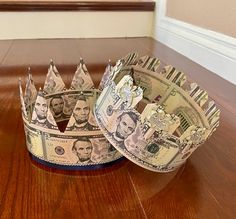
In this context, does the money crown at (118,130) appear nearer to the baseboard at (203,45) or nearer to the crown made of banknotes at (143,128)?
the crown made of banknotes at (143,128)

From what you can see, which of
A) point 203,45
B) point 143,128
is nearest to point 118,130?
point 143,128

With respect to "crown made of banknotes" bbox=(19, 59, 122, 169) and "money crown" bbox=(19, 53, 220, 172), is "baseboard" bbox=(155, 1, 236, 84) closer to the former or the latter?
"money crown" bbox=(19, 53, 220, 172)

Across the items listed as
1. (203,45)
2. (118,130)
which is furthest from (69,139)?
(203,45)

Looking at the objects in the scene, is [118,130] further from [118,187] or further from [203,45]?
[203,45]

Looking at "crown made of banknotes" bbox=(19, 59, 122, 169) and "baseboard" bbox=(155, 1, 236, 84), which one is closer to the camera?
"crown made of banknotes" bbox=(19, 59, 122, 169)

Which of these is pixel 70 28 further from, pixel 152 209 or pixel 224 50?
pixel 152 209

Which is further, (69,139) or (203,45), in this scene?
(203,45)

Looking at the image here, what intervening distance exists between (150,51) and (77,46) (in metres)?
0.26

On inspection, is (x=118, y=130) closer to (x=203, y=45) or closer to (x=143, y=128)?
(x=143, y=128)

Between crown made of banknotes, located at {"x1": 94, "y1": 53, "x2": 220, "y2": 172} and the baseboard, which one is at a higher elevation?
crown made of banknotes, located at {"x1": 94, "y1": 53, "x2": 220, "y2": 172}

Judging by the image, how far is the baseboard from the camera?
2.71ft

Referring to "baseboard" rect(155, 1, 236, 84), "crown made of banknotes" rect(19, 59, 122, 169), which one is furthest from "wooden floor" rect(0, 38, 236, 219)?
"baseboard" rect(155, 1, 236, 84)

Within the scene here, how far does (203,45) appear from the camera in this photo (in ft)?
3.14

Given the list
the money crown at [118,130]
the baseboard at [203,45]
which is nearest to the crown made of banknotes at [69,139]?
the money crown at [118,130]
